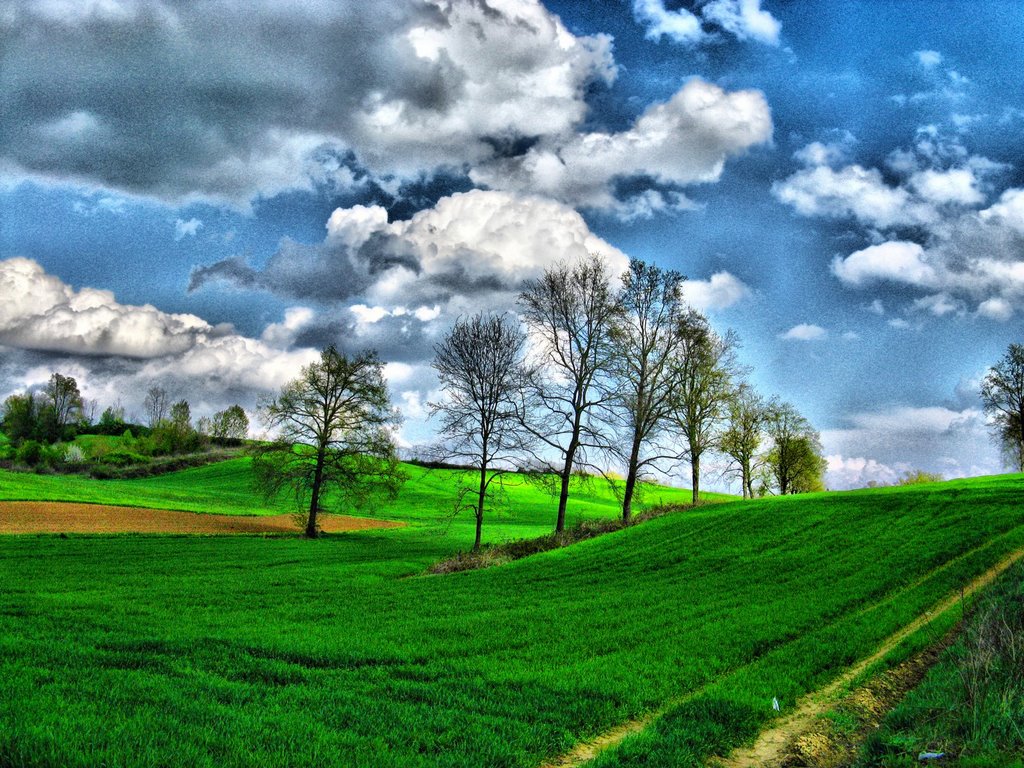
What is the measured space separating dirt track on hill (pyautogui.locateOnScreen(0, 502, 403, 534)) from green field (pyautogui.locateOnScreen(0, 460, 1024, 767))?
981 cm

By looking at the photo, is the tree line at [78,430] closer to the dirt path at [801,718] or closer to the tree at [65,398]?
the tree at [65,398]

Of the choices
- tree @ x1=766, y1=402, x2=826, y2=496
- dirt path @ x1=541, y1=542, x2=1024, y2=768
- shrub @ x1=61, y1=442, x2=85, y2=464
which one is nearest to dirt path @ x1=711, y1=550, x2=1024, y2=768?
dirt path @ x1=541, y1=542, x2=1024, y2=768

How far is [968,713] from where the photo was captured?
26.0ft

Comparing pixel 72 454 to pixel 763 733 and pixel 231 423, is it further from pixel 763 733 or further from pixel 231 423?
pixel 763 733

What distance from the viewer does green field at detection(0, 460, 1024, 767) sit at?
7.79 m

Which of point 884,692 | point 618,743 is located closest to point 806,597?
point 884,692

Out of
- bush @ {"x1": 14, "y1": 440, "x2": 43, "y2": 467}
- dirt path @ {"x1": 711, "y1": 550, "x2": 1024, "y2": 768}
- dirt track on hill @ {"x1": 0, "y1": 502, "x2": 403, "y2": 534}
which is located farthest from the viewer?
bush @ {"x1": 14, "y1": 440, "x2": 43, "y2": 467}

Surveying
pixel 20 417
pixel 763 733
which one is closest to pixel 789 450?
pixel 763 733

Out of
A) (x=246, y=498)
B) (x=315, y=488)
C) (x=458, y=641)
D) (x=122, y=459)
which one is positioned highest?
(x=458, y=641)

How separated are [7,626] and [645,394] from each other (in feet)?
100

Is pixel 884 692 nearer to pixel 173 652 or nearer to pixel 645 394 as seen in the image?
pixel 173 652

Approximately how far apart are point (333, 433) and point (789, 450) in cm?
4471

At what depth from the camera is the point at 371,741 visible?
775cm

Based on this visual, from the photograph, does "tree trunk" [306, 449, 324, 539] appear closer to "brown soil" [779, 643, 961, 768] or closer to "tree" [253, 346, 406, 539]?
"tree" [253, 346, 406, 539]
